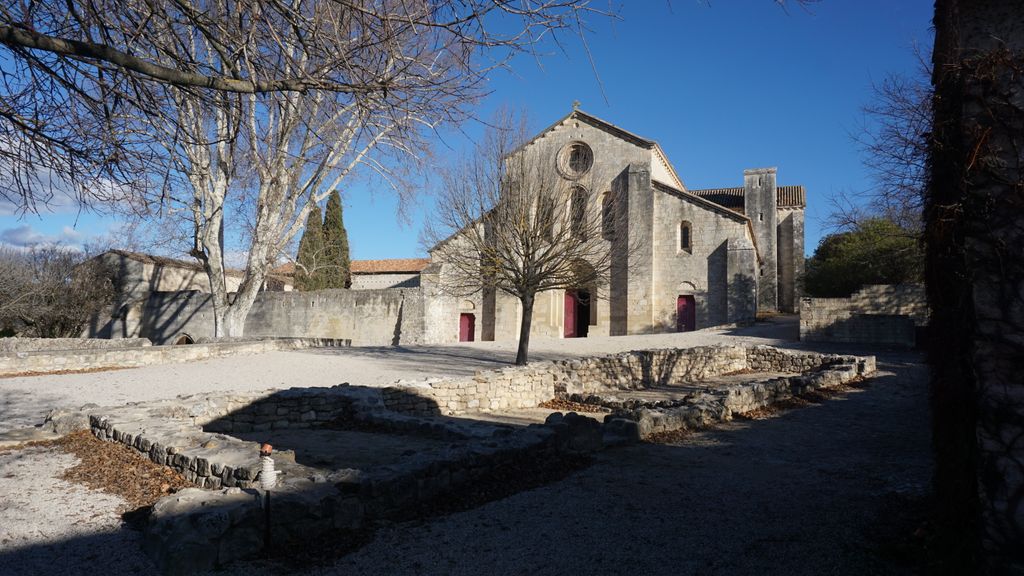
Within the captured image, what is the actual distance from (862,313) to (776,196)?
855 inches

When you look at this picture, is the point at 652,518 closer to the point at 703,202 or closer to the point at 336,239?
the point at 703,202

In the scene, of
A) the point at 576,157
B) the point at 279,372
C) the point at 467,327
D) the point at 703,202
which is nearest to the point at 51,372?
the point at 279,372

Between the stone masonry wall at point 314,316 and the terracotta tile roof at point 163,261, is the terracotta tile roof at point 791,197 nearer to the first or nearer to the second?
the stone masonry wall at point 314,316

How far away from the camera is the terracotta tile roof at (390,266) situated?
1542 inches

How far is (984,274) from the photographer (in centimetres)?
303

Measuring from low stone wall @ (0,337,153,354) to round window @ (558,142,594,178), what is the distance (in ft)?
67.6

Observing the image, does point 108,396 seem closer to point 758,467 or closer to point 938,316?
point 758,467

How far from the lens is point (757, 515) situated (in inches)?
198

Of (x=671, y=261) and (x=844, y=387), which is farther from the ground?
(x=671, y=261)

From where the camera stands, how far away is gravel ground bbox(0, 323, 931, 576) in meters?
4.04

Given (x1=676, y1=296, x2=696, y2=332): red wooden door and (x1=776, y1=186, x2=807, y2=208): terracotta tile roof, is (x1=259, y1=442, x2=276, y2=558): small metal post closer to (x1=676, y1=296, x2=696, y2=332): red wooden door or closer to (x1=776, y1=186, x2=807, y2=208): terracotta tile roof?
(x1=676, y1=296, x2=696, y2=332): red wooden door


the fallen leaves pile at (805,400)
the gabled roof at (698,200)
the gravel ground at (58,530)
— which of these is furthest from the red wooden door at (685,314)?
the gravel ground at (58,530)

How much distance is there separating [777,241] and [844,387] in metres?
30.9

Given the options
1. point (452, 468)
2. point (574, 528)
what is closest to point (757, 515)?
point (574, 528)
